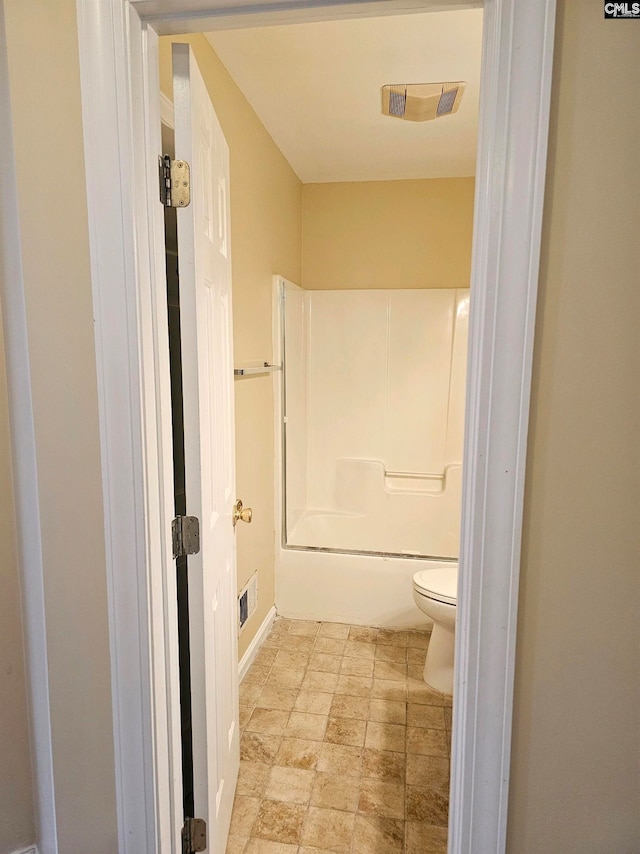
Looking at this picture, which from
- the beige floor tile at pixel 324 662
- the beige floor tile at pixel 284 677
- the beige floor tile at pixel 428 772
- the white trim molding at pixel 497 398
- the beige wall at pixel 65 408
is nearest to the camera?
the white trim molding at pixel 497 398

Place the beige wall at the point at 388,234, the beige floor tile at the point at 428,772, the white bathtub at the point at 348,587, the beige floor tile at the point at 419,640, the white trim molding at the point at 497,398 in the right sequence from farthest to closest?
the beige wall at the point at 388,234
the white bathtub at the point at 348,587
the beige floor tile at the point at 419,640
the beige floor tile at the point at 428,772
the white trim molding at the point at 497,398

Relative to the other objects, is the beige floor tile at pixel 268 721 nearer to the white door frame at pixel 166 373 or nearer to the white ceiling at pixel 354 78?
the white door frame at pixel 166 373

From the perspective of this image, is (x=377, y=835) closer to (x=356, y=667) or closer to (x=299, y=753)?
(x=299, y=753)

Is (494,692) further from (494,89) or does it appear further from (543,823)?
(494,89)

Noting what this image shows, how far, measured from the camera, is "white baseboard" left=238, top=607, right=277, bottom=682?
8.23ft

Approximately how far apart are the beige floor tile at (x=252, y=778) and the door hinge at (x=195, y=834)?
0.51 meters

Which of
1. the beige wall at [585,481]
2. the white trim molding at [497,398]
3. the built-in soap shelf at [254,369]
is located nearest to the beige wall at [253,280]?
the built-in soap shelf at [254,369]

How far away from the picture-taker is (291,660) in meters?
2.69

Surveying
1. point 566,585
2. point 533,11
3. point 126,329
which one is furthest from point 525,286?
point 126,329

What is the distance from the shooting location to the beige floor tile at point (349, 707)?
7.47 ft

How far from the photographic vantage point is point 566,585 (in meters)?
1.02

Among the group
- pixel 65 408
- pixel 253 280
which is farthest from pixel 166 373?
pixel 253 280

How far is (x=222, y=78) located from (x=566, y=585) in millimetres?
2110

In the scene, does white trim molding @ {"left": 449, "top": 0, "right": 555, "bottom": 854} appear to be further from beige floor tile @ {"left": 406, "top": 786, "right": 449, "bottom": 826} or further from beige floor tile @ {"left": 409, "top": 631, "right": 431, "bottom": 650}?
beige floor tile @ {"left": 409, "top": 631, "right": 431, "bottom": 650}
